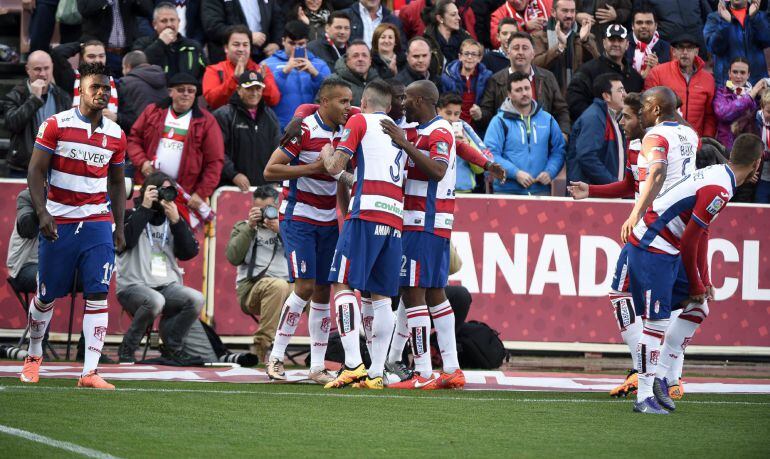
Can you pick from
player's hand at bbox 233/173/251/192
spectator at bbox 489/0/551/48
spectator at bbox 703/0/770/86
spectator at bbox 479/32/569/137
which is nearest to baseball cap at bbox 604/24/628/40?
spectator at bbox 479/32/569/137

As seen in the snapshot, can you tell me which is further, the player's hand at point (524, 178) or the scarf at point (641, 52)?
the scarf at point (641, 52)

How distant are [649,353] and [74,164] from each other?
4806 millimetres

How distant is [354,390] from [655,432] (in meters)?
2.94

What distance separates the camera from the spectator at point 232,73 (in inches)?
598

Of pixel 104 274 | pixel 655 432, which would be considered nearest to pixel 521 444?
pixel 655 432

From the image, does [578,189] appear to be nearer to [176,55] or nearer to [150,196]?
[150,196]

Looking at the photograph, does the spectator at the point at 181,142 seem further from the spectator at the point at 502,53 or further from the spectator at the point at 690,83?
the spectator at the point at 690,83

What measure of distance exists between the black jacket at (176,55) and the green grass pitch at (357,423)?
6075 millimetres

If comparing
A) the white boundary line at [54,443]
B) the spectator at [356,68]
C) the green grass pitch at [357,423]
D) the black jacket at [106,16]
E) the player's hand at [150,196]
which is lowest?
the white boundary line at [54,443]

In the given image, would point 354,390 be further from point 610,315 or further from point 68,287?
point 610,315

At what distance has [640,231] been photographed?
31.0 ft

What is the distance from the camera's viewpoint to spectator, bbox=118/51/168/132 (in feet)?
48.8

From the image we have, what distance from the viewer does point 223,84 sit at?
50.3 feet

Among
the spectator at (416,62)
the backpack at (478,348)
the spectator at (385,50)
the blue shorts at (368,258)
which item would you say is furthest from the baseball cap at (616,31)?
the blue shorts at (368,258)
